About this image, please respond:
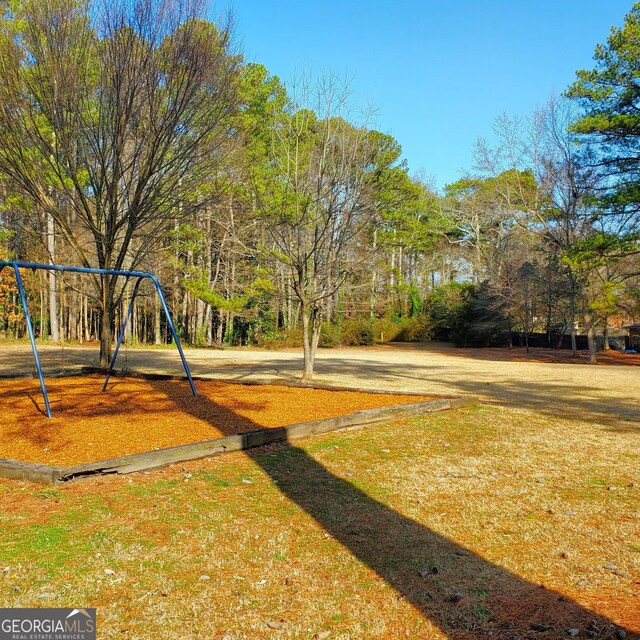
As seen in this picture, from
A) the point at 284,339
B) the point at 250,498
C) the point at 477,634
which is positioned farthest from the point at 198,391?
the point at 284,339

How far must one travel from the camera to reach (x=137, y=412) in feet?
25.7

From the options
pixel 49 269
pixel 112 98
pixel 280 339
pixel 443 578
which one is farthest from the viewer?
pixel 280 339

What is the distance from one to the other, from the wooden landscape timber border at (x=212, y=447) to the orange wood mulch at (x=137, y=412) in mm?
321

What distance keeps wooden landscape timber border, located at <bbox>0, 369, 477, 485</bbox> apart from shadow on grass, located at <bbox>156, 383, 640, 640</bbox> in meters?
1.22

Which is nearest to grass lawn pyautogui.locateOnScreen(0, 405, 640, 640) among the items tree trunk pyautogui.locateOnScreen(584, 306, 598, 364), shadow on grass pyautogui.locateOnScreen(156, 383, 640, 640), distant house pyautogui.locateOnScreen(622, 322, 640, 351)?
shadow on grass pyautogui.locateOnScreen(156, 383, 640, 640)

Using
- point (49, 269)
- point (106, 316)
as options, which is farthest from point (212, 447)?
point (106, 316)

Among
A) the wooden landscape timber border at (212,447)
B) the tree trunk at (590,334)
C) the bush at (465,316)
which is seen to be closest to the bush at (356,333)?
the bush at (465,316)

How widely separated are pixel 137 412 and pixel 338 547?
486cm

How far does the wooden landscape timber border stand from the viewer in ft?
15.8

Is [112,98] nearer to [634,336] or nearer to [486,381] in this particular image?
[486,381]

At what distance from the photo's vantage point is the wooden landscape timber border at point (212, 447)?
15.8 feet

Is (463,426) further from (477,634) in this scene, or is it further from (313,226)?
(313,226)

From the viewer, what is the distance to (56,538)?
3629 mm

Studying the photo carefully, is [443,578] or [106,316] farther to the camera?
[106,316]
